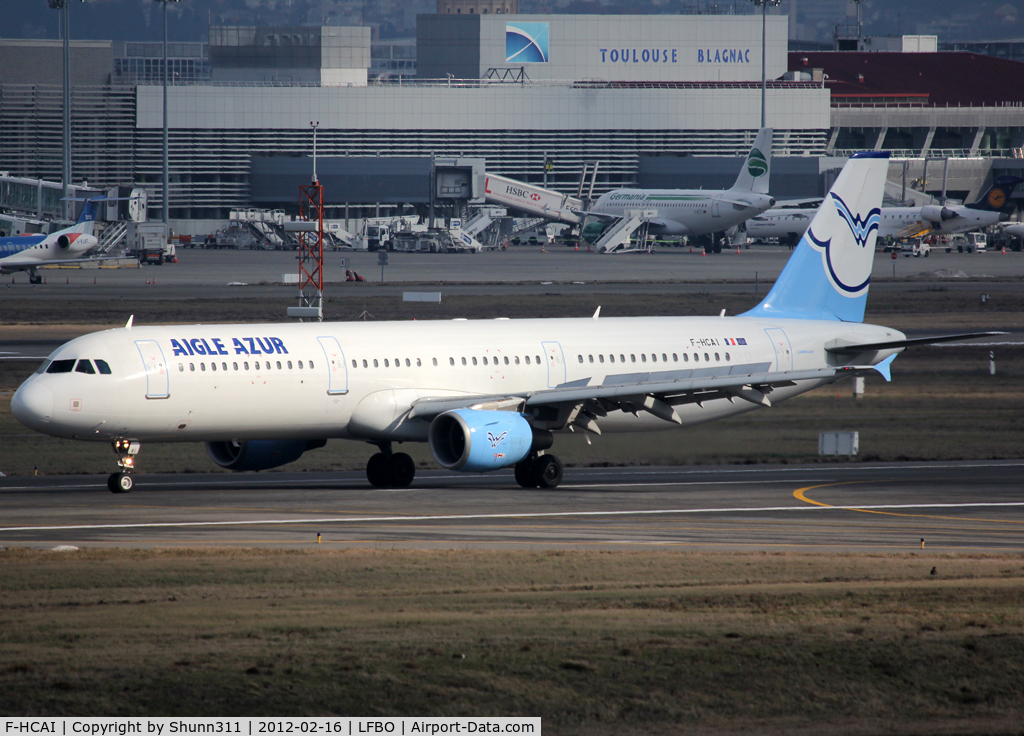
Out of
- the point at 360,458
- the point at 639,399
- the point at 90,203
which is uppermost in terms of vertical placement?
the point at 90,203

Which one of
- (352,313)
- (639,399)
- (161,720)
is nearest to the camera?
(161,720)

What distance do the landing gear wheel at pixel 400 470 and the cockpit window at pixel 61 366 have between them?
Result: 8910 mm

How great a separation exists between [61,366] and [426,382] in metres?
9.55

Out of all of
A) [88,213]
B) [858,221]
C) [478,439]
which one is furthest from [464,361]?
[88,213]

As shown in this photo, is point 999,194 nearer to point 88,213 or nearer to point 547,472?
point 88,213

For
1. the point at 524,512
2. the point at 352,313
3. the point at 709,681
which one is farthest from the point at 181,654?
the point at 352,313

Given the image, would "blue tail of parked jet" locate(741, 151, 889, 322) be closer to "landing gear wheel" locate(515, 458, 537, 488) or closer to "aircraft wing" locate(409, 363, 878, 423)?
"aircraft wing" locate(409, 363, 878, 423)

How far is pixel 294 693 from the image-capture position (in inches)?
663

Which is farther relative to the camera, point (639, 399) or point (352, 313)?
point (352, 313)

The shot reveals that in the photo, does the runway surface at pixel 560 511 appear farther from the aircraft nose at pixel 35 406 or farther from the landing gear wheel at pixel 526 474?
the aircraft nose at pixel 35 406

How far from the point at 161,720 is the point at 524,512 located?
18879mm

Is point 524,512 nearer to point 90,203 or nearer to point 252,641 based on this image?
point 252,641

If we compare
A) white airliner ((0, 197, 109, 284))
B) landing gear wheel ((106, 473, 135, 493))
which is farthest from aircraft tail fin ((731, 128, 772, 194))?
landing gear wheel ((106, 473, 135, 493))

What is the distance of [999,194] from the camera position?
150 metres
